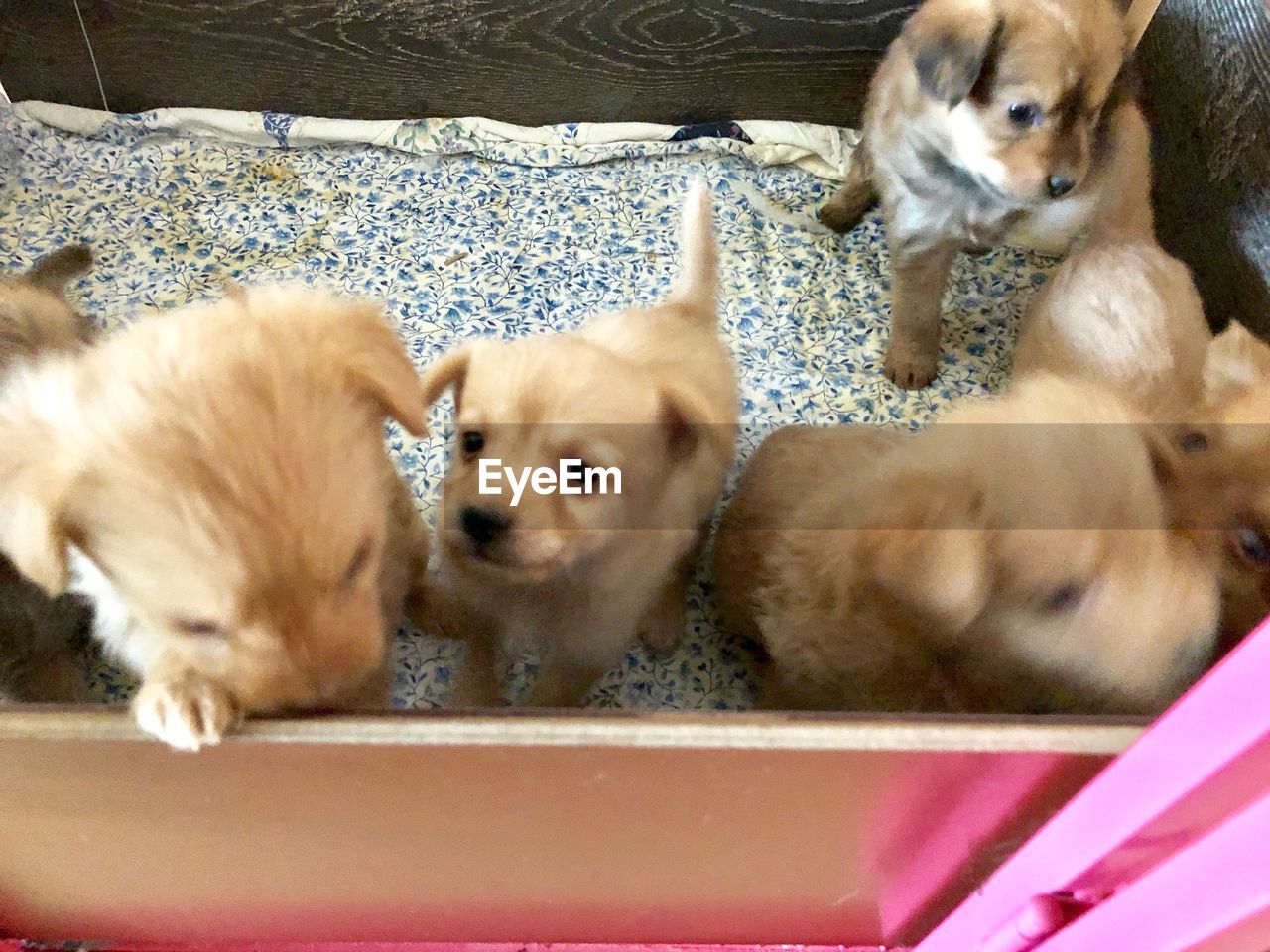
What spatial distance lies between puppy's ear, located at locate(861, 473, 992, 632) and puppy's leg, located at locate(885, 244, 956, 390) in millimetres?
1039

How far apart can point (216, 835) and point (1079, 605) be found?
1.18 m

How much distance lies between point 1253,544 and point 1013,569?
43cm

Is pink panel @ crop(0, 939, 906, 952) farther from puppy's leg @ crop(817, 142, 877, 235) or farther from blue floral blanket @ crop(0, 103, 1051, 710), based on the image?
puppy's leg @ crop(817, 142, 877, 235)

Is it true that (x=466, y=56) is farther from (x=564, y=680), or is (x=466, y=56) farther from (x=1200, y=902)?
(x=1200, y=902)

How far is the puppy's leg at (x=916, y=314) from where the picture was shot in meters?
2.17

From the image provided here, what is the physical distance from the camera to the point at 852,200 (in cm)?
251

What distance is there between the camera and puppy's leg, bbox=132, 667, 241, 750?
936 mm

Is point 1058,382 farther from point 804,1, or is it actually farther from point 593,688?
point 804,1

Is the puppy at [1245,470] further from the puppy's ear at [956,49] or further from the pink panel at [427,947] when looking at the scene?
the pink panel at [427,947]

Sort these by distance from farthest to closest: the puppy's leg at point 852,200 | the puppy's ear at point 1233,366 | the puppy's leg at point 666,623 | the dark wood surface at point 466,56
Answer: the dark wood surface at point 466,56 → the puppy's leg at point 852,200 → the puppy's leg at point 666,623 → the puppy's ear at point 1233,366

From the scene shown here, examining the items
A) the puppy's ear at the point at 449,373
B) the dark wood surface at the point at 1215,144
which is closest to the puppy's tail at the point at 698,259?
the puppy's ear at the point at 449,373

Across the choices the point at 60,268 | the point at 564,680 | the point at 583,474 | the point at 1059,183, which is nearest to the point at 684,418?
the point at 583,474

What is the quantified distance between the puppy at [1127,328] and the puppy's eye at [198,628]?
1.60 m

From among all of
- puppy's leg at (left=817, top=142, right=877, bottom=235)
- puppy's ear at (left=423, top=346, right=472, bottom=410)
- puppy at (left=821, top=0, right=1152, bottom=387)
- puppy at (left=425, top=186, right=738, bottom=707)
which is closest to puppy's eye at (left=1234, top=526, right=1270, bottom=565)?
puppy at (left=425, top=186, right=738, bottom=707)
